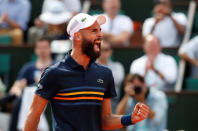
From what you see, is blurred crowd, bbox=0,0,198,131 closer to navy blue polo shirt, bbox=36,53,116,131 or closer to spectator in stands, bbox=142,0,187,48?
spectator in stands, bbox=142,0,187,48

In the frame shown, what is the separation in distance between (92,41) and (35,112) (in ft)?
2.20

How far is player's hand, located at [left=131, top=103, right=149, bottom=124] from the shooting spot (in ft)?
14.4

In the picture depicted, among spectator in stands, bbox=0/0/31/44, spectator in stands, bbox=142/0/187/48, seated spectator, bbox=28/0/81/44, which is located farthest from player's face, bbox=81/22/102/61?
spectator in stands, bbox=0/0/31/44

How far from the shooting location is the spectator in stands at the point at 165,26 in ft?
31.4

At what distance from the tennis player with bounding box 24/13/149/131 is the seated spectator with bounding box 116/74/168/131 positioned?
278 centimetres

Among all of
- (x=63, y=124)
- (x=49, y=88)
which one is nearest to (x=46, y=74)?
(x=49, y=88)

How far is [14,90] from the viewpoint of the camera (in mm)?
8688

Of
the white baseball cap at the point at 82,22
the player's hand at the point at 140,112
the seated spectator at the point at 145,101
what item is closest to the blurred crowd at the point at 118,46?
the seated spectator at the point at 145,101

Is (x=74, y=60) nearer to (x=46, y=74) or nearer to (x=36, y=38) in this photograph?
(x=46, y=74)

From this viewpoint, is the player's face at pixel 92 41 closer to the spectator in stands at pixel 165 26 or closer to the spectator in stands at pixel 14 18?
the spectator in stands at pixel 165 26

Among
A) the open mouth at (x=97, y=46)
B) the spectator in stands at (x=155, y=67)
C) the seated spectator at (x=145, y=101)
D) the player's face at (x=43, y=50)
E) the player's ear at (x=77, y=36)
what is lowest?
the seated spectator at (x=145, y=101)

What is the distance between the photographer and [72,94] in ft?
14.4

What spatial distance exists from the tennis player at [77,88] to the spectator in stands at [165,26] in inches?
204

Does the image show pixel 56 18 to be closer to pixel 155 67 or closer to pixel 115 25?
pixel 115 25
